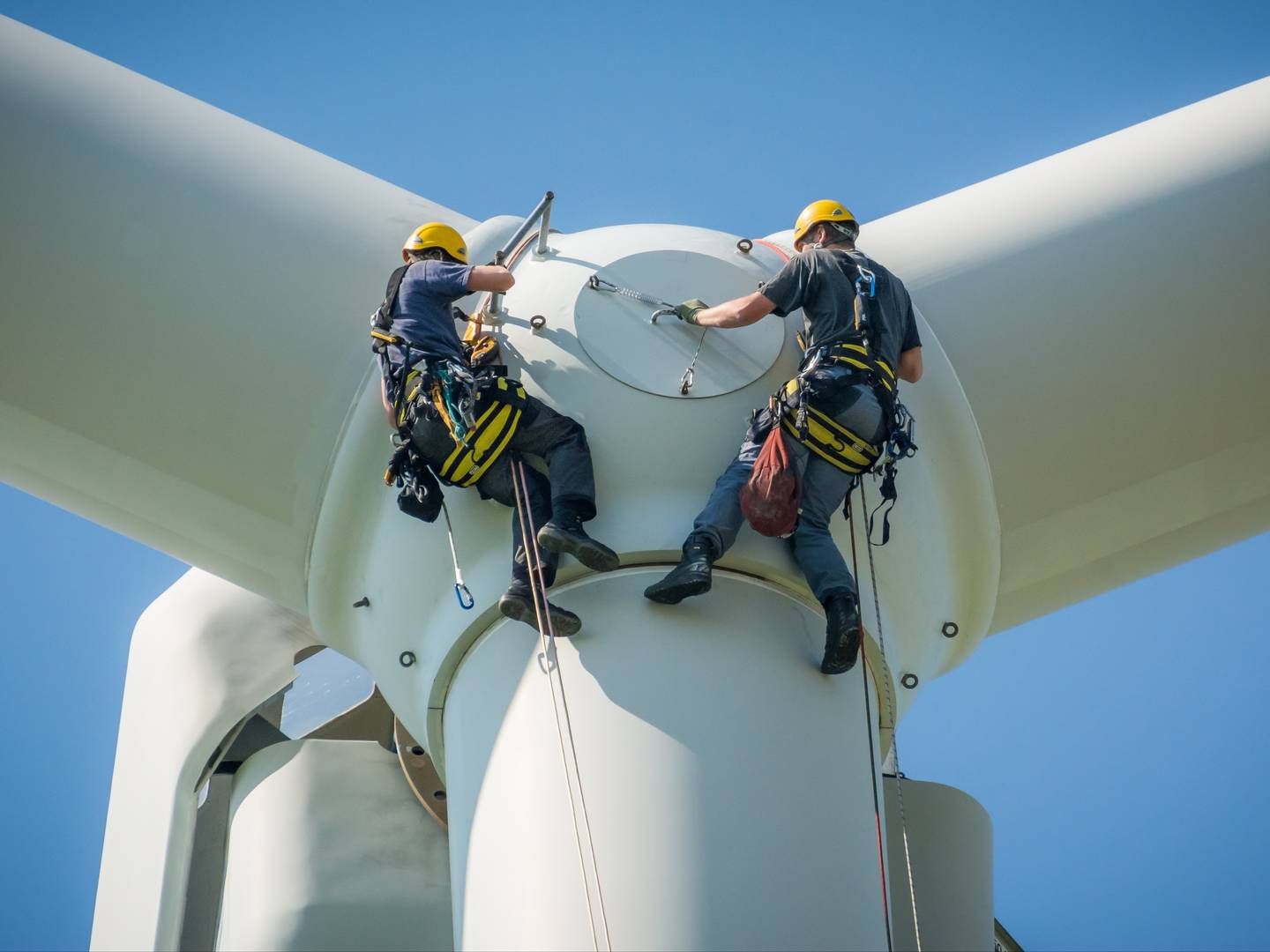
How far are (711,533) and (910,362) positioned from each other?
61.2 inches

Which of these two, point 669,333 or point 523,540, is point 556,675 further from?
point 669,333

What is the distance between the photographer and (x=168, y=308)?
9.03 meters

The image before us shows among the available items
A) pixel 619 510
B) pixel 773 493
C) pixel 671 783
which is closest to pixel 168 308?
pixel 619 510

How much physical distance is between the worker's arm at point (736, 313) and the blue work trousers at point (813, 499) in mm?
462

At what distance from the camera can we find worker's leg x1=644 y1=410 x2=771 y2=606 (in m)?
7.85

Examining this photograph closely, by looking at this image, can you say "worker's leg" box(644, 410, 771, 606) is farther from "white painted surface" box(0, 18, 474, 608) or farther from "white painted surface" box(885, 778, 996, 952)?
"white painted surface" box(885, 778, 996, 952)

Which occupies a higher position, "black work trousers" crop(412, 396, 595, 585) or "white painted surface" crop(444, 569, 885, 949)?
"black work trousers" crop(412, 396, 595, 585)

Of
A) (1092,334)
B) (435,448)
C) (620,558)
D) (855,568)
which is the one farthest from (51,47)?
(1092,334)

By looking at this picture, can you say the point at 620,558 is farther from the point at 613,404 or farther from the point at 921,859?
the point at 921,859

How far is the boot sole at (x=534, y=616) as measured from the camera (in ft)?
26.0

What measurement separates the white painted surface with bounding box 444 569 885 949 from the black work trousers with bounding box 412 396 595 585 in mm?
361

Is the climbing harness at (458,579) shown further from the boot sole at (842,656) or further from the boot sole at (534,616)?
the boot sole at (842,656)

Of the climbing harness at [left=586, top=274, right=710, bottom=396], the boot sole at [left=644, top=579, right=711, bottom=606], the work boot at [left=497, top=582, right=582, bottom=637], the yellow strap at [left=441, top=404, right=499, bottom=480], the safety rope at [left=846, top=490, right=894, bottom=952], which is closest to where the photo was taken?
the safety rope at [left=846, top=490, right=894, bottom=952]

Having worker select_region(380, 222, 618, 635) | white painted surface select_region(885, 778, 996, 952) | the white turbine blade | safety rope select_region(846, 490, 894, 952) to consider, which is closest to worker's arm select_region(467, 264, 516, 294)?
worker select_region(380, 222, 618, 635)
